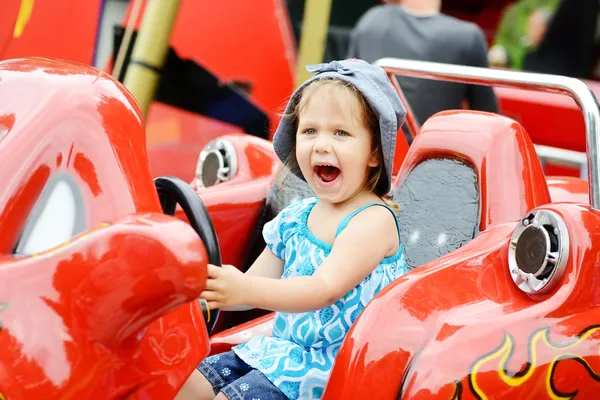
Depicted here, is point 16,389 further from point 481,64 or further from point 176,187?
point 481,64

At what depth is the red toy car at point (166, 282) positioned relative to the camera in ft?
3.69

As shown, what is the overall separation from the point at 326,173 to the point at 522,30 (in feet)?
15.1

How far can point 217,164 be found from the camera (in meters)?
2.44

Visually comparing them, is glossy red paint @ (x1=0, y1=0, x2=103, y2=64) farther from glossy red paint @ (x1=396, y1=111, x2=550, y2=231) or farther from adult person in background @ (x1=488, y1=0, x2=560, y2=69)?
adult person in background @ (x1=488, y1=0, x2=560, y2=69)

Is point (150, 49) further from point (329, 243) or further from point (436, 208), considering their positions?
point (329, 243)

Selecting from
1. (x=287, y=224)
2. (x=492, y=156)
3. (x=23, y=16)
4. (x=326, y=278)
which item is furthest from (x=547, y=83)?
(x=23, y=16)

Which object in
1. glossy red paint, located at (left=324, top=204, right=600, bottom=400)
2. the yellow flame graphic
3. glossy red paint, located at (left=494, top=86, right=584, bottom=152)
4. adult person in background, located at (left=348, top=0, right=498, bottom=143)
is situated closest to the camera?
glossy red paint, located at (left=324, top=204, right=600, bottom=400)

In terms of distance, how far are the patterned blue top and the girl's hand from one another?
0.73ft

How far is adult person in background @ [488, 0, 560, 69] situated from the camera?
5.73 metres

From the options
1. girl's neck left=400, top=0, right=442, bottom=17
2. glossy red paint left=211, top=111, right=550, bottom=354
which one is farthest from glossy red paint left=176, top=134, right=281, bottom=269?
girl's neck left=400, top=0, right=442, bottom=17

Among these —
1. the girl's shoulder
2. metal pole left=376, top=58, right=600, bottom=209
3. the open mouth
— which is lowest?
the girl's shoulder

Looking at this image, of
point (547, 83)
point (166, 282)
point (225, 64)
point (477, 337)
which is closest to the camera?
point (166, 282)

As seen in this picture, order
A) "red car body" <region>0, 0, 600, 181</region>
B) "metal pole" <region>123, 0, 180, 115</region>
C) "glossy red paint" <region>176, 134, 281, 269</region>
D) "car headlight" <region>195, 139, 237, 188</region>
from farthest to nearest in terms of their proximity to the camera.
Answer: "red car body" <region>0, 0, 600, 181</region> < "metal pole" <region>123, 0, 180, 115</region> < "car headlight" <region>195, 139, 237, 188</region> < "glossy red paint" <region>176, 134, 281, 269</region>

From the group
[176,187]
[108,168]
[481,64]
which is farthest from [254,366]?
[481,64]
